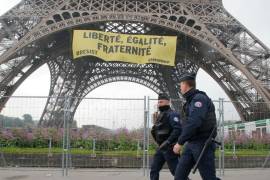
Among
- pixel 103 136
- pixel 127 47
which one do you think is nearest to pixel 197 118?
pixel 103 136

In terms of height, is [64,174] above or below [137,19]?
below

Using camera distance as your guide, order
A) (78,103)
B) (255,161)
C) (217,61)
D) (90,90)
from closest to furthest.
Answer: (78,103) < (255,161) < (217,61) < (90,90)

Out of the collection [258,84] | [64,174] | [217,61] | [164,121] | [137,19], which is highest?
[137,19]

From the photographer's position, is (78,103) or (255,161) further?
(255,161)

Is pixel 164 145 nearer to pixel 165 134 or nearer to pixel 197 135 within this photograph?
pixel 165 134

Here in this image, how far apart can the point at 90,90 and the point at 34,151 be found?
33914 mm

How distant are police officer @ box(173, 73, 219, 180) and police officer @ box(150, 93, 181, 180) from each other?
1.26 metres

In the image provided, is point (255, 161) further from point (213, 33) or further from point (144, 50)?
point (213, 33)

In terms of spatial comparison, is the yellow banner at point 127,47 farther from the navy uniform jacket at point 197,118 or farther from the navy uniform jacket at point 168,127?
the navy uniform jacket at point 197,118

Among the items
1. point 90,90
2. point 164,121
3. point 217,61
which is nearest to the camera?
point 164,121

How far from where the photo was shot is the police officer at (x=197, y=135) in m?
6.14

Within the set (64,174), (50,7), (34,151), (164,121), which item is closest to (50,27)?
(50,7)

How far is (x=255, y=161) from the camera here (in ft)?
52.5

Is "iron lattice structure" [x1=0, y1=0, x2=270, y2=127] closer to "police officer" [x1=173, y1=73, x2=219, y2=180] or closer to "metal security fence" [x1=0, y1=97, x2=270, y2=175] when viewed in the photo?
"metal security fence" [x1=0, y1=97, x2=270, y2=175]
